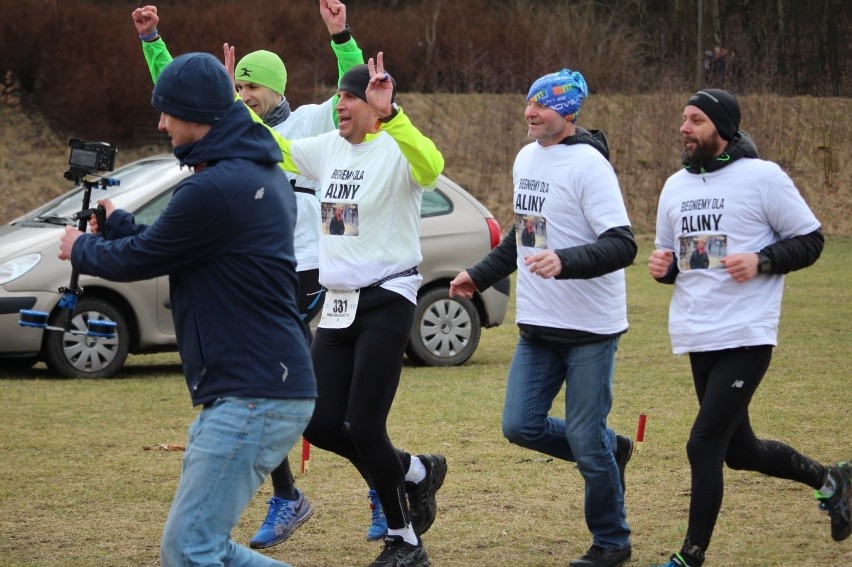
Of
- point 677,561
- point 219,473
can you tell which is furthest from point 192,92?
point 677,561

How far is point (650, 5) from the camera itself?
42.9m

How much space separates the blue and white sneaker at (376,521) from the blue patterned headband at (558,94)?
1.93 m

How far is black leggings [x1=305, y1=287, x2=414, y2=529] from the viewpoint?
5715 mm

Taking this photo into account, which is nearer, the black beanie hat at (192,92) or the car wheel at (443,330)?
the black beanie hat at (192,92)

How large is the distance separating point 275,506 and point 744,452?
7.04 feet

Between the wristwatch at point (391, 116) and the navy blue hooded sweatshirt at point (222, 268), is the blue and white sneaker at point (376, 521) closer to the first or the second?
the wristwatch at point (391, 116)

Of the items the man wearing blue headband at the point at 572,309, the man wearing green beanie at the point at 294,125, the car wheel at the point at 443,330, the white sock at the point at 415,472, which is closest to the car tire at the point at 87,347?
the car wheel at the point at 443,330

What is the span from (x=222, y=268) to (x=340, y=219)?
1755mm

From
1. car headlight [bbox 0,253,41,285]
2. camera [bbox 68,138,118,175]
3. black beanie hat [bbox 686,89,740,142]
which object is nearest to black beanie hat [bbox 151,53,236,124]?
camera [bbox 68,138,118,175]

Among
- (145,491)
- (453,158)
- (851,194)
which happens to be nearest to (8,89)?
(453,158)

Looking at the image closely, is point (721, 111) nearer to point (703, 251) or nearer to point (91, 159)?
point (703, 251)

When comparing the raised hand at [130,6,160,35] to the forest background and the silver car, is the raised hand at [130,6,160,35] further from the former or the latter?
the forest background

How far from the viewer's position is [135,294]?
35.7 ft

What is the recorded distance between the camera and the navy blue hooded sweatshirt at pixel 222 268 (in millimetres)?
4074
